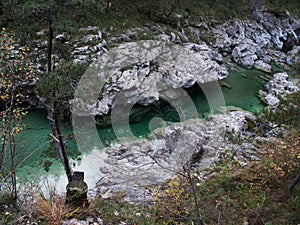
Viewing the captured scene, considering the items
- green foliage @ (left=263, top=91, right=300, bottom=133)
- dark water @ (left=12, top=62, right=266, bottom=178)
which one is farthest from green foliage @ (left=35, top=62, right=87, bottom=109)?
green foliage @ (left=263, top=91, right=300, bottom=133)

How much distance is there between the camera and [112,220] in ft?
14.4

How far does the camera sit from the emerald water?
831cm

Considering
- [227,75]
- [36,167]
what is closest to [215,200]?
[36,167]

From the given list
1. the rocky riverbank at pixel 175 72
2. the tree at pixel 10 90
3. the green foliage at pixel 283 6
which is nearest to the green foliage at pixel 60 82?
the tree at pixel 10 90

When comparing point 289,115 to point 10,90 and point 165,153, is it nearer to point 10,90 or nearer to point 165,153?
point 165,153

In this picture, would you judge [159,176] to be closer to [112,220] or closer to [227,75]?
[112,220]

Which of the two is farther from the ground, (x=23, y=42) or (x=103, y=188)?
(x=23, y=42)

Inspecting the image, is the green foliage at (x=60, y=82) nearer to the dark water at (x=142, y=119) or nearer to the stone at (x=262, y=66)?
the dark water at (x=142, y=119)

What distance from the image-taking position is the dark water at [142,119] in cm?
859

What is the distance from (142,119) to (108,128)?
1.61 meters

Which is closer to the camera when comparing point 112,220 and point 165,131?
point 112,220

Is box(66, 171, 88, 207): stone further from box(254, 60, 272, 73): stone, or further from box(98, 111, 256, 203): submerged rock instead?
box(254, 60, 272, 73): stone

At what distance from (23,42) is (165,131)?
21.3ft

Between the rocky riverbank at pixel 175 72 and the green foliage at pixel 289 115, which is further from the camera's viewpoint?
the rocky riverbank at pixel 175 72
